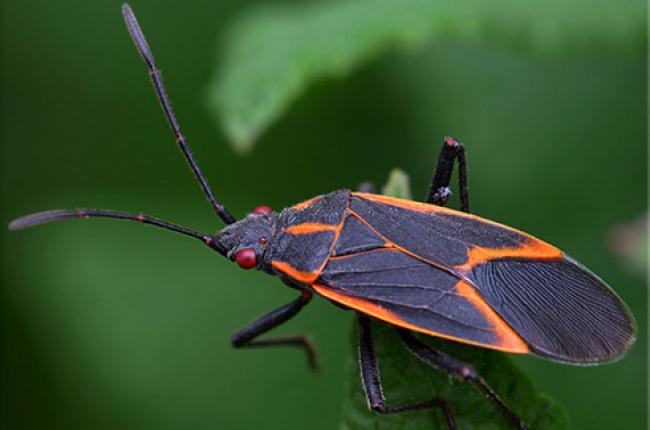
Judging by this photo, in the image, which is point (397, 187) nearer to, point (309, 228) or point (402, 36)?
point (309, 228)

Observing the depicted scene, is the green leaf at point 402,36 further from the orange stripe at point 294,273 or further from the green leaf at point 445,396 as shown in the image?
the green leaf at point 445,396

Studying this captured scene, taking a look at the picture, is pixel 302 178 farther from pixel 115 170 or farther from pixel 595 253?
pixel 595 253

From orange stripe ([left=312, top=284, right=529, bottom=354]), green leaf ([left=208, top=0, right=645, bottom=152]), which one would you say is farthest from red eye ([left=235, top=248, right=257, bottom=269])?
green leaf ([left=208, top=0, right=645, bottom=152])

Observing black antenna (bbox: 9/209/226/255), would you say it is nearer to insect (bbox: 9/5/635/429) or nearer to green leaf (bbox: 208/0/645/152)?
insect (bbox: 9/5/635/429)

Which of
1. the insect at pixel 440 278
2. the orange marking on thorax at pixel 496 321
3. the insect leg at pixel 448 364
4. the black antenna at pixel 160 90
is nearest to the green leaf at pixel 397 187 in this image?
the insect at pixel 440 278

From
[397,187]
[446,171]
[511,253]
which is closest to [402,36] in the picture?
[446,171]

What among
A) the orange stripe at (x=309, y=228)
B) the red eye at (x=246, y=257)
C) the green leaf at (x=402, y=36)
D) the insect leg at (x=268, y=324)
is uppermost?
the green leaf at (x=402, y=36)

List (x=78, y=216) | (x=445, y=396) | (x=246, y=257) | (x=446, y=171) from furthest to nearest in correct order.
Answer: (x=446, y=171) < (x=246, y=257) < (x=78, y=216) < (x=445, y=396)
